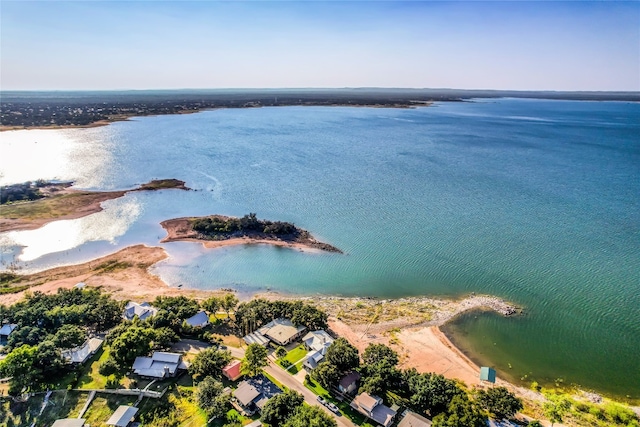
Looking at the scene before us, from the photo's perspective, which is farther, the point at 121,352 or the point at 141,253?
the point at 141,253

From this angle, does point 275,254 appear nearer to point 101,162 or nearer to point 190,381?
point 190,381

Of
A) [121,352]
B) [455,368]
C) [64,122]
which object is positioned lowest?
[455,368]

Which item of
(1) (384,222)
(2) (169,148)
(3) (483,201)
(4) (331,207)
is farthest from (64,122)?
(3) (483,201)

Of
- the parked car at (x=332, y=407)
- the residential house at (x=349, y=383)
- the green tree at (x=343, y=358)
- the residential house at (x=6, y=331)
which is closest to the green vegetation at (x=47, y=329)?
the residential house at (x=6, y=331)

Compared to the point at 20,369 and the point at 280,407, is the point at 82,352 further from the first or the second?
the point at 280,407

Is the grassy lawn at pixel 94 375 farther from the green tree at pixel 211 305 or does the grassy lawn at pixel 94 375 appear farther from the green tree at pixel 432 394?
the green tree at pixel 432 394

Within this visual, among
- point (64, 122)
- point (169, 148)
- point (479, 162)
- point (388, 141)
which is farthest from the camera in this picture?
point (64, 122)

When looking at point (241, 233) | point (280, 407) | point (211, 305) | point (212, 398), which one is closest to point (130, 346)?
point (211, 305)
